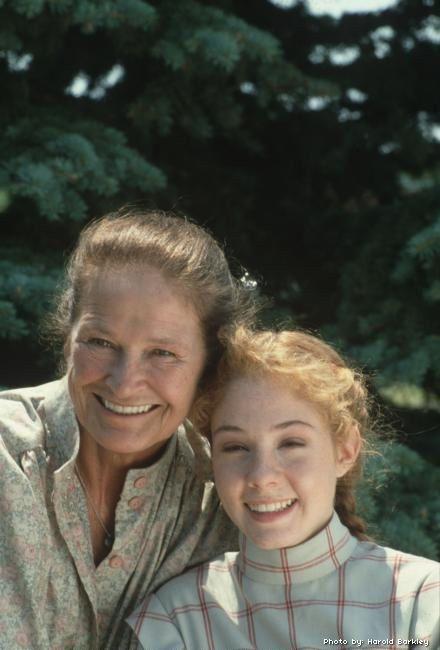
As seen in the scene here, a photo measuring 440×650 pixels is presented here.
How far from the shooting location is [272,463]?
2275 mm

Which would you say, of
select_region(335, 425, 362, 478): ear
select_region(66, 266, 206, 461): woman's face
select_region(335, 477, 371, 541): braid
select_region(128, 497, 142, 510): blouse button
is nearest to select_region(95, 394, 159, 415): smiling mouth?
select_region(66, 266, 206, 461): woman's face

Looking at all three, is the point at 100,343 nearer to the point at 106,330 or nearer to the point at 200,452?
the point at 106,330

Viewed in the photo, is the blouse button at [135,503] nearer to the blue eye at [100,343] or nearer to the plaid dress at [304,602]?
the plaid dress at [304,602]

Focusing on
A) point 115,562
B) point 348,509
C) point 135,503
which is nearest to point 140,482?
point 135,503

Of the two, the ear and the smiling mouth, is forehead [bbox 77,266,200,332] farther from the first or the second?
the ear

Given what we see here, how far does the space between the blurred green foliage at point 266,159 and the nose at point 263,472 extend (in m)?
0.86

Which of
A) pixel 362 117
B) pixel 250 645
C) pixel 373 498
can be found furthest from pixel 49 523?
pixel 362 117

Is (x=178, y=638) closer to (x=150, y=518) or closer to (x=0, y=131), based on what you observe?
(x=150, y=518)

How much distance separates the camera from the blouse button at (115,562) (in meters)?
2.42

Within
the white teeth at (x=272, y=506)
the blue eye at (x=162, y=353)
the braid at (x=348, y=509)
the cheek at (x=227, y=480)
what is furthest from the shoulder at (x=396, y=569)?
the blue eye at (x=162, y=353)

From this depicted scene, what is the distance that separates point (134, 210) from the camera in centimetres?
371

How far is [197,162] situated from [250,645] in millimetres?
2474

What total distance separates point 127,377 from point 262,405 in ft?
1.09

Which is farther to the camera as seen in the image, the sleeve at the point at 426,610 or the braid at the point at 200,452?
the braid at the point at 200,452
